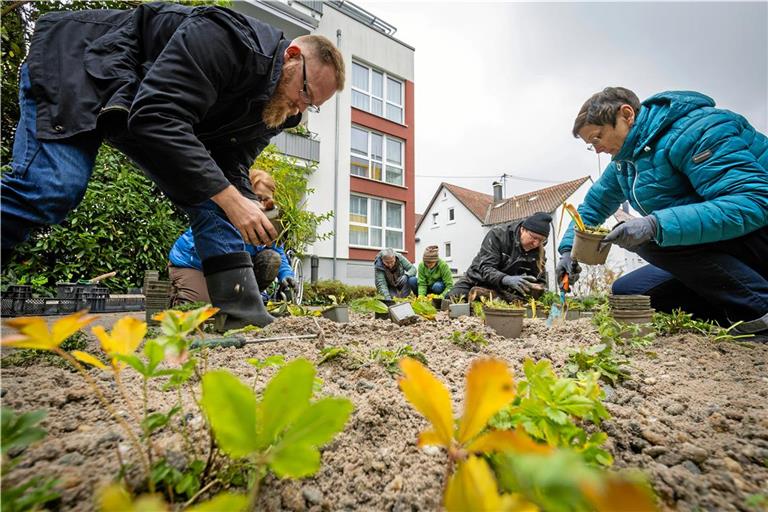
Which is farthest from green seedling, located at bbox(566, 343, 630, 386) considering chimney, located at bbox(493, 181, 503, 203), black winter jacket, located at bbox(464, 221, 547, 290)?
chimney, located at bbox(493, 181, 503, 203)

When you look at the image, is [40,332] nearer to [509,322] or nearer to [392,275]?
[509,322]

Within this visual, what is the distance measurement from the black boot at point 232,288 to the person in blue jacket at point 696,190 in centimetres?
204

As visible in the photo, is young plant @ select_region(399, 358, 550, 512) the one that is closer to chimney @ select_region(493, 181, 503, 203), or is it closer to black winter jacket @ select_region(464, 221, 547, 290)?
black winter jacket @ select_region(464, 221, 547, 290)

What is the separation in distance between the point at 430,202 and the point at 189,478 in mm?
28131

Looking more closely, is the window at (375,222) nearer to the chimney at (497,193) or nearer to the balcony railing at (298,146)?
the balcony railing at (298,146)

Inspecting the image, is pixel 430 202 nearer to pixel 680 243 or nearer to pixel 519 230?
pixel 519 230

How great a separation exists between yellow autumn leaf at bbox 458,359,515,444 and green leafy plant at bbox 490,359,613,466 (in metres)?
0.32

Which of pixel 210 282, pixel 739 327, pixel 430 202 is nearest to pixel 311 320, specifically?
pixel 210 282

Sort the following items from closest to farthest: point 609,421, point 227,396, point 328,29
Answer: point 227,396
point 609,421
point 328,29

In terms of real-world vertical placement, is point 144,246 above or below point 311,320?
above

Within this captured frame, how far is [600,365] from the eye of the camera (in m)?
1.12

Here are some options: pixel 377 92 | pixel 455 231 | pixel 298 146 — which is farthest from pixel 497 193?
pixel 298 146

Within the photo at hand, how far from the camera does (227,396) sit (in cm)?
31

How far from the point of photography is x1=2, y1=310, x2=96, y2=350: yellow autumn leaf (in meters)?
0.32
